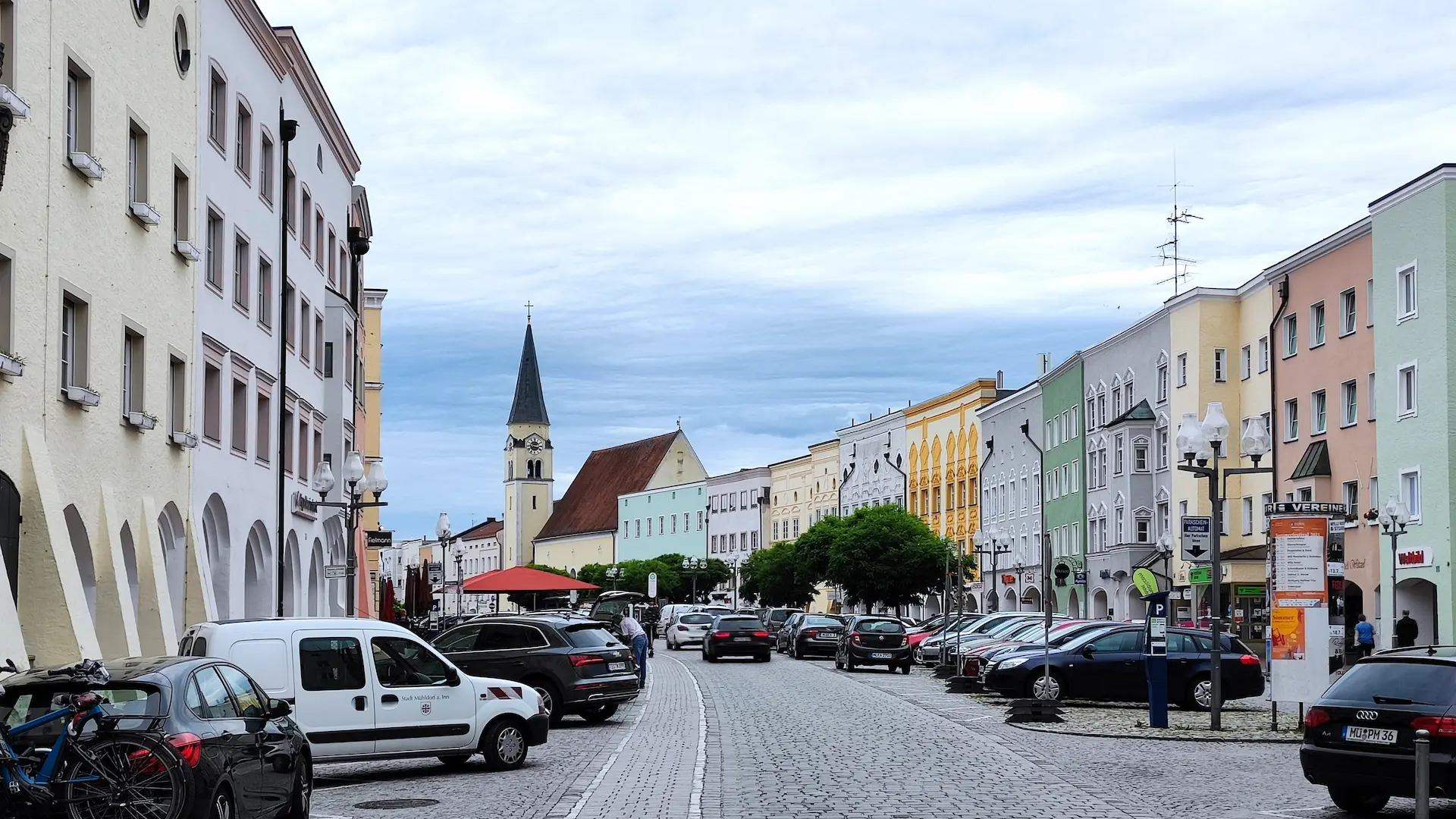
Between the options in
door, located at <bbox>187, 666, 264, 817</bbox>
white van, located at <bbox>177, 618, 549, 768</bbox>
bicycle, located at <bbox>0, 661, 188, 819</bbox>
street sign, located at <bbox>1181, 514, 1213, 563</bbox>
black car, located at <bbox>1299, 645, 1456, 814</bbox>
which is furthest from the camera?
street sign, located at <bbox>1181, 514, 1213, 563</bbox>

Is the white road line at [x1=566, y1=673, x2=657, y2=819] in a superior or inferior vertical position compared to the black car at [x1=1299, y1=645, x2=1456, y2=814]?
inferior

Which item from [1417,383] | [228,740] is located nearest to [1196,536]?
[228,740]

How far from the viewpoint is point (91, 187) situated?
23.7 meters

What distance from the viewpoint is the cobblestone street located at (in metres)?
15.2

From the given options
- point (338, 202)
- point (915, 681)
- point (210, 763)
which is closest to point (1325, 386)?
point (915, 681)

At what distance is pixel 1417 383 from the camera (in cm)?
4725

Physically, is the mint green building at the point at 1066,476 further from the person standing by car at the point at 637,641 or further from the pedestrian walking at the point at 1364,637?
the person standing by car at the point at 637,641

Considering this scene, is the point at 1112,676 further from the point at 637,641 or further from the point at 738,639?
the point at 738,639

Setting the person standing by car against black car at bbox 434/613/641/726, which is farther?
the person standing by car

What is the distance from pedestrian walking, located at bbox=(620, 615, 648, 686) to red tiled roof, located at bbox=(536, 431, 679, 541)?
12046cm

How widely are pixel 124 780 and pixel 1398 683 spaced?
33.4ft

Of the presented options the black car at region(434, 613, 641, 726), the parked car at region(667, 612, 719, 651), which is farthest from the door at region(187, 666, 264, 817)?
the parked car at region(667, 612, 719, 651)

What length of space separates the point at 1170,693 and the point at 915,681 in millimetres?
12618

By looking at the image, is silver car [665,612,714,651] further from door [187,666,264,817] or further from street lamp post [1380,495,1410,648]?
door [187,666,264,817]
